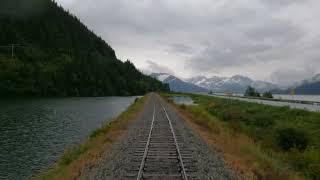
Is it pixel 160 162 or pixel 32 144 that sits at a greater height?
pixel 160 162

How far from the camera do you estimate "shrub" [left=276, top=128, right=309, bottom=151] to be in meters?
32.3

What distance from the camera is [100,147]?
2861 centimetres

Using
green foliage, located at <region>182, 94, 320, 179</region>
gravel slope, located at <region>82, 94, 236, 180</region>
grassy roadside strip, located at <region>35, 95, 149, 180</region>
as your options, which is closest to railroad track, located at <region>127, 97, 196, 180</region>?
gravel slope, located at <region>82, 94, 236, 180</region>

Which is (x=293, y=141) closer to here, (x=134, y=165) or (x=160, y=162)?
(x=160, y=162)

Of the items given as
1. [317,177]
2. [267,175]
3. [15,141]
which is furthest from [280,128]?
[15,141]

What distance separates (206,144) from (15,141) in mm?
19791

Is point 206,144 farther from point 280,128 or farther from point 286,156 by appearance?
point 280,128

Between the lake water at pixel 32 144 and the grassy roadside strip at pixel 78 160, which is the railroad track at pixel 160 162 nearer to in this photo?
the grassy roadside strip at pixel 78 160

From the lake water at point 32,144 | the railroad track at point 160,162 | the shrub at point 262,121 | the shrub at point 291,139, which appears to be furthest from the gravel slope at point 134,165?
the shrub at point 262,121

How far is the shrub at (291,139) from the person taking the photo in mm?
32344

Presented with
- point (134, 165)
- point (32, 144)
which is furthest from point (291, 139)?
point (32, 144)

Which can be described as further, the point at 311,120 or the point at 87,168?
the point at 311,120

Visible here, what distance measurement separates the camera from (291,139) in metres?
32.5

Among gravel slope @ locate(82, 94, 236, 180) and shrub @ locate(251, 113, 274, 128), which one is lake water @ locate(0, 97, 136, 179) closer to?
gravel slope @ locate(82, 94, 236, 180)
